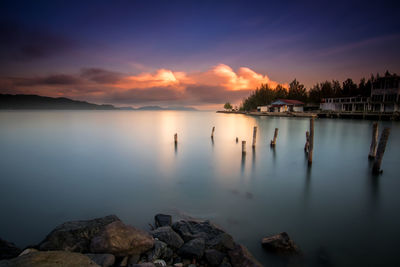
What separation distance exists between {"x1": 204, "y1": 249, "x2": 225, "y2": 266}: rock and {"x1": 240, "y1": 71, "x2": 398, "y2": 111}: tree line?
311ft

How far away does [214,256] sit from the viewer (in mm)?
4539

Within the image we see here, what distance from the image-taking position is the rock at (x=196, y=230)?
212 inches

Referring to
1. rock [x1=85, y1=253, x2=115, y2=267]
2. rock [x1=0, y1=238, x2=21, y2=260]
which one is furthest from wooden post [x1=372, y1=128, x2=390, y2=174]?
rock [x1=0, y1=238, x2=21, y2=260]

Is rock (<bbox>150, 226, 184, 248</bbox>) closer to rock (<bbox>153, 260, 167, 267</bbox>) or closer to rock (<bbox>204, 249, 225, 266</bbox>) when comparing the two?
rock (<bbox>153, 260, 167, 267</bbox>)

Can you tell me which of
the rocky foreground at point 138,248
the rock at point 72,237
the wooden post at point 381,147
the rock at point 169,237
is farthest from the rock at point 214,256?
the wooden post at point 381,147

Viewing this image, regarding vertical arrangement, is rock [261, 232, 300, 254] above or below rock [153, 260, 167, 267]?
below

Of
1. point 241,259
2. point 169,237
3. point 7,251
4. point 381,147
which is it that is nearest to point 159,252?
point 169,237

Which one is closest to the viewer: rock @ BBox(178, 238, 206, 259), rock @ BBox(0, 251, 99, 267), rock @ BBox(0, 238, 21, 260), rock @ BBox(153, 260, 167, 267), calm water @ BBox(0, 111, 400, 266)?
rock @ BBox(0, 251, 99, 267)

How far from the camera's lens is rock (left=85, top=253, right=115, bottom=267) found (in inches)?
160

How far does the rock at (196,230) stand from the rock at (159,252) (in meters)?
0.73

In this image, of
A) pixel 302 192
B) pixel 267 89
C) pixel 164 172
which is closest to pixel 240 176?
pixel 302 192

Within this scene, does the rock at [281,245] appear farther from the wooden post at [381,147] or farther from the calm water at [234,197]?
the wooden post at [381,147]

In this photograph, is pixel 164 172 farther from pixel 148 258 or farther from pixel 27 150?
pixel 27 150

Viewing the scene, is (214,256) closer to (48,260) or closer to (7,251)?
(48,260)
